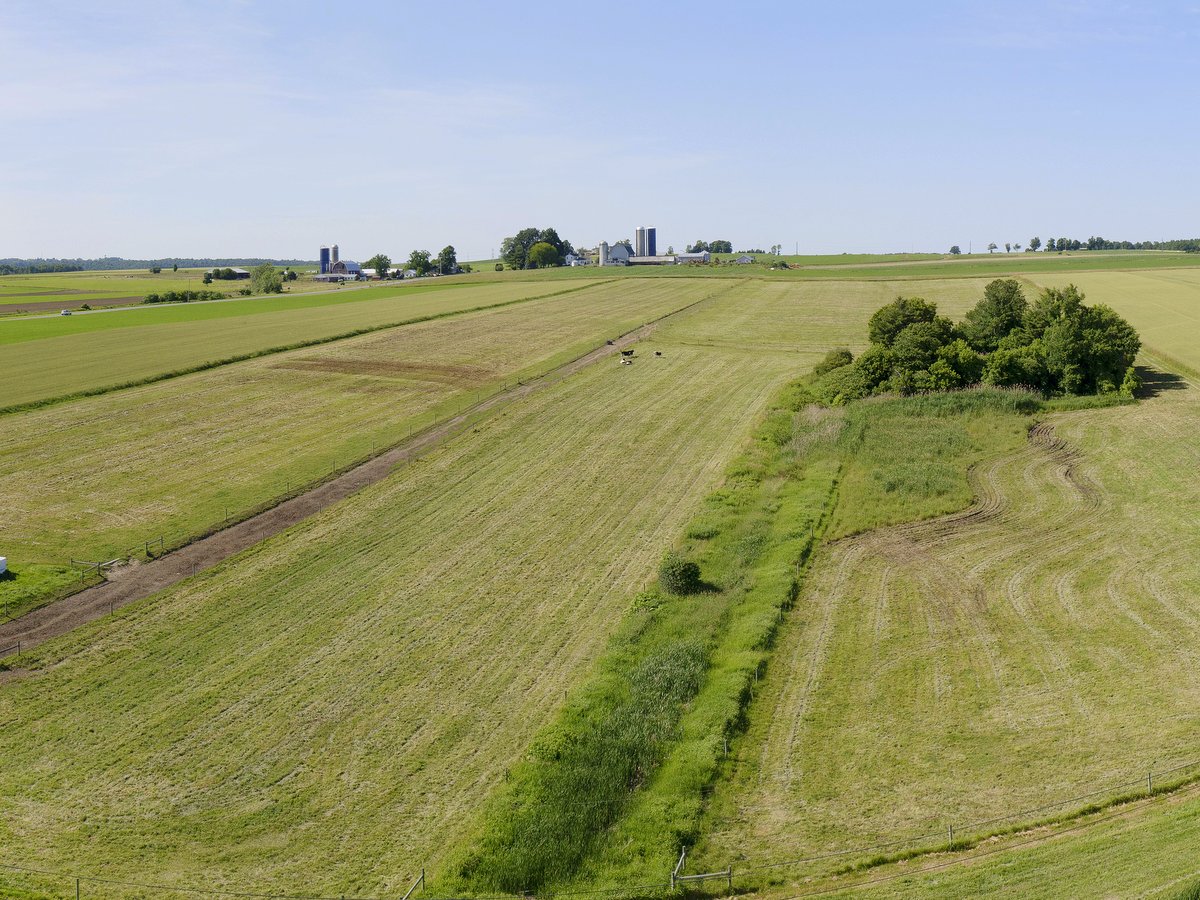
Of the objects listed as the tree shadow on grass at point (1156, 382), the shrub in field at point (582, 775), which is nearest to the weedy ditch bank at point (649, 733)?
the shrub in field at point (582, 775)

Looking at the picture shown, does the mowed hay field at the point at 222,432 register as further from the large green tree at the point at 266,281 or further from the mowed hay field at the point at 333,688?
the large green tree at the point at 266,281

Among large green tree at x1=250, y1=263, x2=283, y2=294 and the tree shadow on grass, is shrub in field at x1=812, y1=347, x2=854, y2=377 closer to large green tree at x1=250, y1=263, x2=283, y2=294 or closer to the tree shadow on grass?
the tree shadow on grass

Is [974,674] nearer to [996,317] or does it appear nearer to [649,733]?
[649,733]

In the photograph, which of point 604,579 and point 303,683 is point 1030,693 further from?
point 303,683

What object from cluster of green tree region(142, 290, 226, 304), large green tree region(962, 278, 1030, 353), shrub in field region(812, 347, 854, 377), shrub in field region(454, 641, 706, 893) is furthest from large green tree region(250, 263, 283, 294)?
shrub in field region(454, 641, 706, 893)

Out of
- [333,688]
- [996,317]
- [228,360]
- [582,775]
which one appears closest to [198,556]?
[333,688]

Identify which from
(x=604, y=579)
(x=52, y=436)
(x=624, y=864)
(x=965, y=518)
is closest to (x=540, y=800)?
(x=624, y=864)

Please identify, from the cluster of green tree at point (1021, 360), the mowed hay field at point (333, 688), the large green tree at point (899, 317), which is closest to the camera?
the mowed hay field at point (333, 688)

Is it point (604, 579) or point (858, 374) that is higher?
point (858, 374)
